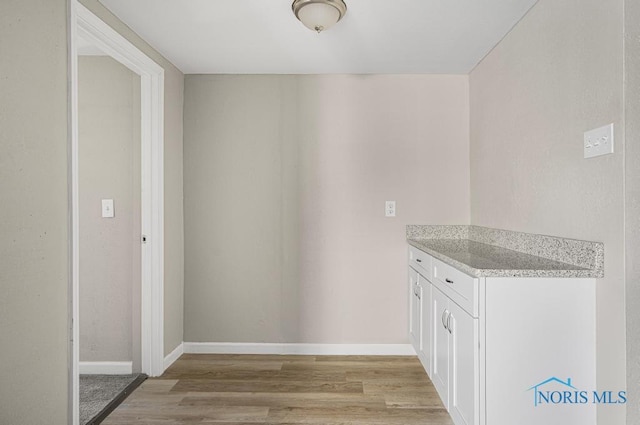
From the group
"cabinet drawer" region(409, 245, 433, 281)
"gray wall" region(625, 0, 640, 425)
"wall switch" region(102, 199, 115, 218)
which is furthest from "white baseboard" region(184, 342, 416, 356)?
"gray wall" region(625, 0, 640, 425)

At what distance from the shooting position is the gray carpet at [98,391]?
7.93 ft

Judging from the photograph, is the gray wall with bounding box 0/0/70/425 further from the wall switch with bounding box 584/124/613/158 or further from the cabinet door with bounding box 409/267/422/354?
the wall switch with bounding box 584/124/613/158

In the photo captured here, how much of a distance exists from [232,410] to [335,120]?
2.18 m

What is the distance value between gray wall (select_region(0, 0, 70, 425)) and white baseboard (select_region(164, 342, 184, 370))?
3.77ft

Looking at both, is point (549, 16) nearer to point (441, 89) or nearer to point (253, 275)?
point (441, 89)

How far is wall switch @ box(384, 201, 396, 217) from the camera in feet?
10.8

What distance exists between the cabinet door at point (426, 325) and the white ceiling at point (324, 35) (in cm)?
154

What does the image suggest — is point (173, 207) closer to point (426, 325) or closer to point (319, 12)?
point (319, 12)

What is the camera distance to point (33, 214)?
1.69m

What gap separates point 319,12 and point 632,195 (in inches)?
63.1

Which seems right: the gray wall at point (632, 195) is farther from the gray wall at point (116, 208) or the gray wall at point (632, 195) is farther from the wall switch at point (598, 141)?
the gray wall at point (116, 208)

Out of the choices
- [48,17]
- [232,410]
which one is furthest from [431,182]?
[48,17]

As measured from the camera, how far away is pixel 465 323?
5.98 ft

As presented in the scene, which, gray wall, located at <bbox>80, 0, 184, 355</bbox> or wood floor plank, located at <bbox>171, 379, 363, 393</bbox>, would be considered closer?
wood floor plank, located at <bbox>171, 379, 363, 393</bbox>
